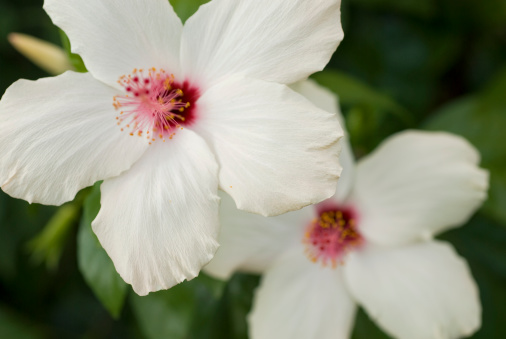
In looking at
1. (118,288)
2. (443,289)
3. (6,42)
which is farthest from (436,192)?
(6,42)

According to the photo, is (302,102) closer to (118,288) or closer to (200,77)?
(200,77)

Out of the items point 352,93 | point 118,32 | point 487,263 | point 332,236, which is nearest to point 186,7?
point 118,32

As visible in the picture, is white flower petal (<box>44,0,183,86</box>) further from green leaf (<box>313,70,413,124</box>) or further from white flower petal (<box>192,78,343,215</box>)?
green leaf (<box>313,70,413,124</box>)

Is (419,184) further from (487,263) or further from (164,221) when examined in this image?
(487,263)

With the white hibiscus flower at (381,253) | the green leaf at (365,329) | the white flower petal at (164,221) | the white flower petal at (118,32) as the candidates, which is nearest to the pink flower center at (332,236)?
the white hibiscus flower at (381,253)

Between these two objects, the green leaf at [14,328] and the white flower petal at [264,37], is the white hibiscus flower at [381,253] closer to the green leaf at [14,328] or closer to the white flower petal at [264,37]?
the white flower petal at [264,37]
